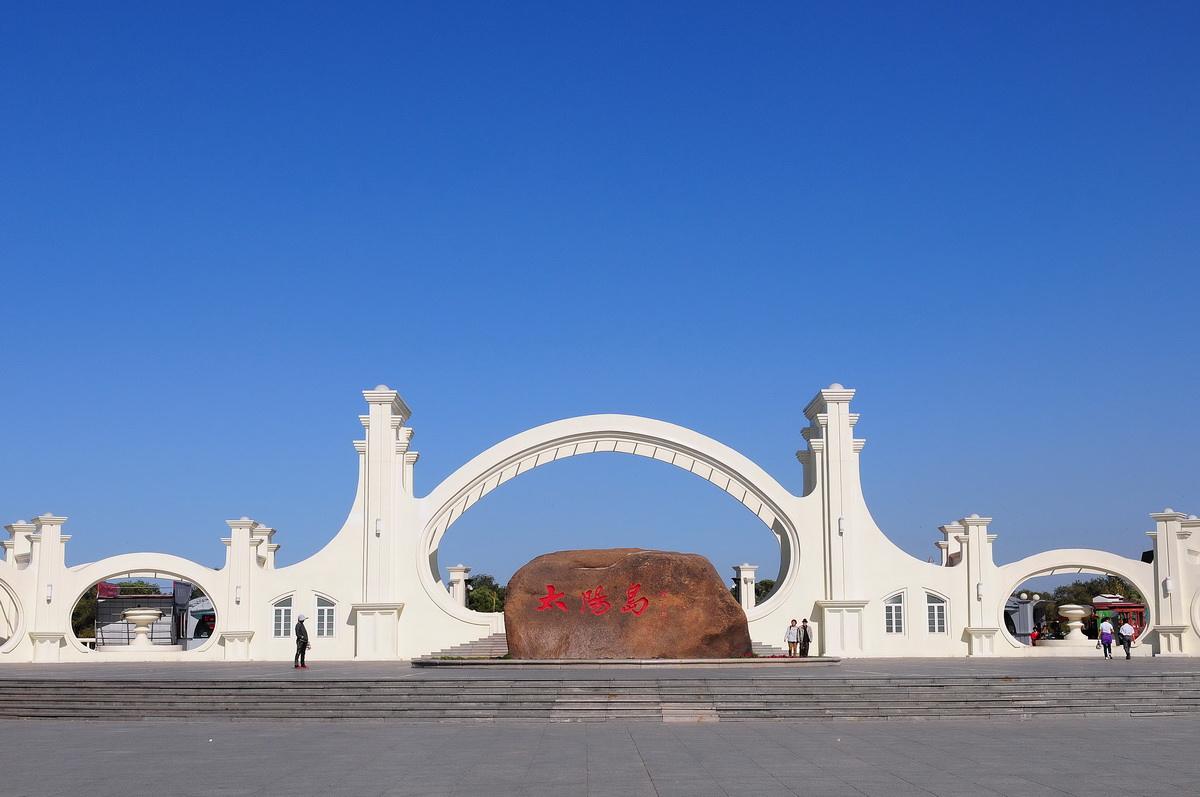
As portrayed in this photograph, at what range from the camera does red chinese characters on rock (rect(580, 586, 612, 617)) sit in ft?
85.7

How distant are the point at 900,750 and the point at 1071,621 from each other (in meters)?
21.8

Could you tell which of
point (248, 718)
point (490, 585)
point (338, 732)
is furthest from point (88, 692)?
point (490, 585)

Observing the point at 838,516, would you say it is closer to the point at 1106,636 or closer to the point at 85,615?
the point at 1106,636

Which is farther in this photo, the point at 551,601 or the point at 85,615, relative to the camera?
the point at 85,615

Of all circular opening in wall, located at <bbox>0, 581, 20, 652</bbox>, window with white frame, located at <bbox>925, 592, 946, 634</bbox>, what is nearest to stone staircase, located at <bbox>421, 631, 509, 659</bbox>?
window with white frame, located at <bbox>925, 592, 946, 634</bbox>

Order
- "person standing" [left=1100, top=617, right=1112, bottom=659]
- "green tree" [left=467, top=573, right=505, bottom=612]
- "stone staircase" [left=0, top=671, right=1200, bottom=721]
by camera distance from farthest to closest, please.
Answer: "green tree" [left=467, top=573, right=505, bottom=612] < "person standing" [left=1100, top=617, right=1112, bottom=659] < "stone staircase" [left=0, top=671, right=1200, bottom=721]

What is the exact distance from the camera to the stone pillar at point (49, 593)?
102ft

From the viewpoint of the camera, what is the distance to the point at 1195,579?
31.6m

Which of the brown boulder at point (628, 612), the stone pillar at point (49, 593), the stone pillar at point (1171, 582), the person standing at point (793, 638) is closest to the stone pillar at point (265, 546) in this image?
the stone pillar at point (49, 593)

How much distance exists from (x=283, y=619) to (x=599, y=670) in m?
12.2

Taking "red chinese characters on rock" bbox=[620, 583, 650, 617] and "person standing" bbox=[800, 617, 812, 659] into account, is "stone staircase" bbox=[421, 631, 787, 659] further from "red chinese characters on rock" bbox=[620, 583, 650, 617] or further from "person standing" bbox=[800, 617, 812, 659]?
"red chinese characters on rock" bbox=[620, 583, 650, 617]

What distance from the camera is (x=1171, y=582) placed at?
31375 mm

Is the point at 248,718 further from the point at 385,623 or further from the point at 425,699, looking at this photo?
the point at 385,623

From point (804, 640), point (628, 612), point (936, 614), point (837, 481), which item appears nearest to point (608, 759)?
point (628, 612)
